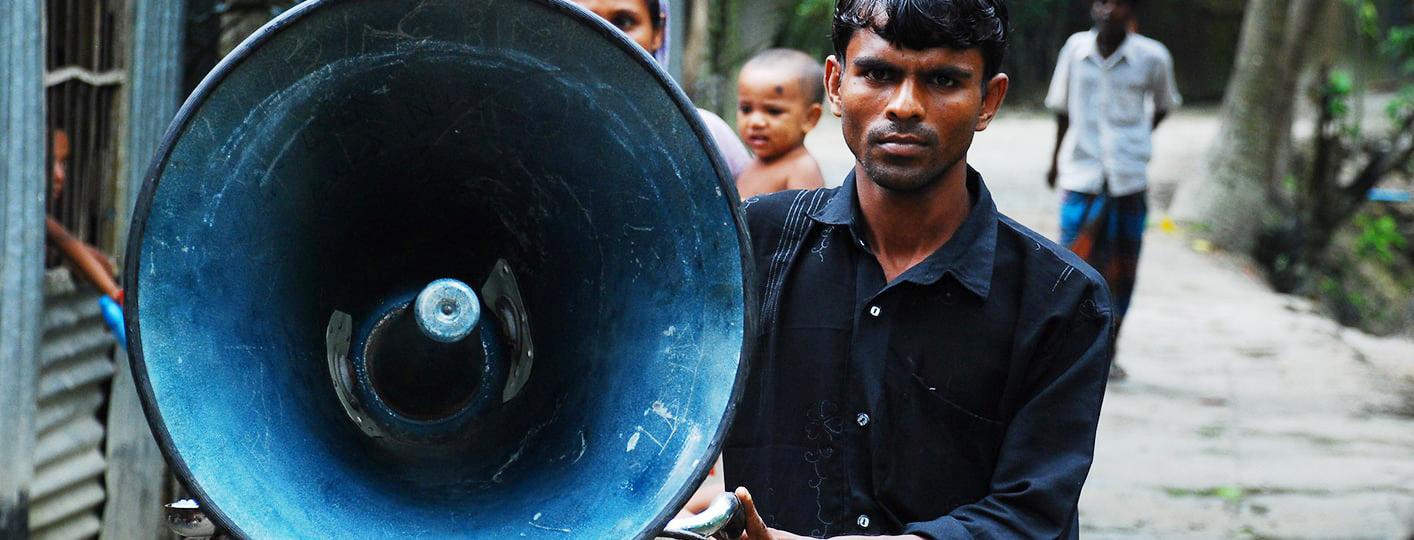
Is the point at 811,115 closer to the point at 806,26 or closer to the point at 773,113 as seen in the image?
the point at 773,113

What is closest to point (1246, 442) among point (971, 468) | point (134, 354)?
point (971, 468)

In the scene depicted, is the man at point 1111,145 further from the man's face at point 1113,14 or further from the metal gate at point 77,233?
the metal gate at point 77,233

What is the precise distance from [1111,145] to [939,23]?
470 centimetres

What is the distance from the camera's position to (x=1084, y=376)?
6.17 ft

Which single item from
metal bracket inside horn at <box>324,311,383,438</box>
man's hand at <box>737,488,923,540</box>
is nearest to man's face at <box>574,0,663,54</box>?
metal bracket inside horn at <box>324,311,383,438</box>

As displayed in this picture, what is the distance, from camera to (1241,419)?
252 inches

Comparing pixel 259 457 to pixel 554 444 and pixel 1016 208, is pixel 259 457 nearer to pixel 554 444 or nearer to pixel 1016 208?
pixel 554 444

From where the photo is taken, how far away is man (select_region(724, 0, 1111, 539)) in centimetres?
188

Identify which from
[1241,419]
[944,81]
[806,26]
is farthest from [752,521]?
[806,26]

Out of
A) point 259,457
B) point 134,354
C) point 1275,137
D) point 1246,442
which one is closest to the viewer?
point 134,354

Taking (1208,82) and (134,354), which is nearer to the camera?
(134,354)

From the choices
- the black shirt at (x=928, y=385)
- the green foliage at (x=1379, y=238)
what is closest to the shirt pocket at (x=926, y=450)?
the black shirt at (x=928, y=385)

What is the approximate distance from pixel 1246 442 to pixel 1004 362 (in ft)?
14.5

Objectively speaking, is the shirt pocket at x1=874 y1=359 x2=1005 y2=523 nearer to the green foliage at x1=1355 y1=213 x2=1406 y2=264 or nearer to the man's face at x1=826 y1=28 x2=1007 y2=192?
the man's face at x1=826 y1=28 x2=1007 y2=192
